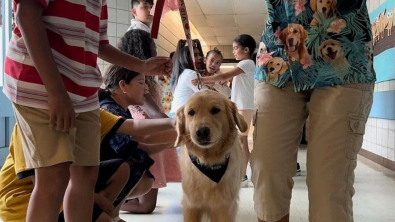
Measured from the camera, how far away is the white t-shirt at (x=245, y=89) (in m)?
3.73

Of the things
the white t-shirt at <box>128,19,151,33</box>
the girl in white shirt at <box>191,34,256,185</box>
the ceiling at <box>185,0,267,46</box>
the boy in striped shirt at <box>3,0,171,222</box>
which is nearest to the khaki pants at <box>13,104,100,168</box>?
the boy in striped shirt at <box>3,0,171,222</box>

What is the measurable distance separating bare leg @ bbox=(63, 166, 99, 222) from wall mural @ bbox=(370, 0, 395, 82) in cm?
374

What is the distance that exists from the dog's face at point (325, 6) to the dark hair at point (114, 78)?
107 cm

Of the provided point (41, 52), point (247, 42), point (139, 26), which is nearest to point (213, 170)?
point (41, 52)

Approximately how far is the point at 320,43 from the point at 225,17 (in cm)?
793

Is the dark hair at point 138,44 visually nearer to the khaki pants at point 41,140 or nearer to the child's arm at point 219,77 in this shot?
the child's arm at point 219,77

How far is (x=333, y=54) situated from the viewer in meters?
1.37

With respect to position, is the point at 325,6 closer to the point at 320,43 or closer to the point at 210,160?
the point at 320,43

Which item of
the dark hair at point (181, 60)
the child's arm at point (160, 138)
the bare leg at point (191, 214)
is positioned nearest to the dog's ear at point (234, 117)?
the child's arm at point (160, 138)

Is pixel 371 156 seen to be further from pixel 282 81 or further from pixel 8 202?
pixel 8 202

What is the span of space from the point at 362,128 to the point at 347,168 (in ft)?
0.48

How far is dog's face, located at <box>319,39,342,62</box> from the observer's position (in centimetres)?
136

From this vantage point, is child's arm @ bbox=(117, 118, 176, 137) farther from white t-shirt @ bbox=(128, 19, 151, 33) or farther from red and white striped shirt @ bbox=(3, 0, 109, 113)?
white t-shirt @ bbox=(128, 19, 151, 33)

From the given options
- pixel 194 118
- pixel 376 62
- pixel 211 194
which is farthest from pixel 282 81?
pixel 376 62
